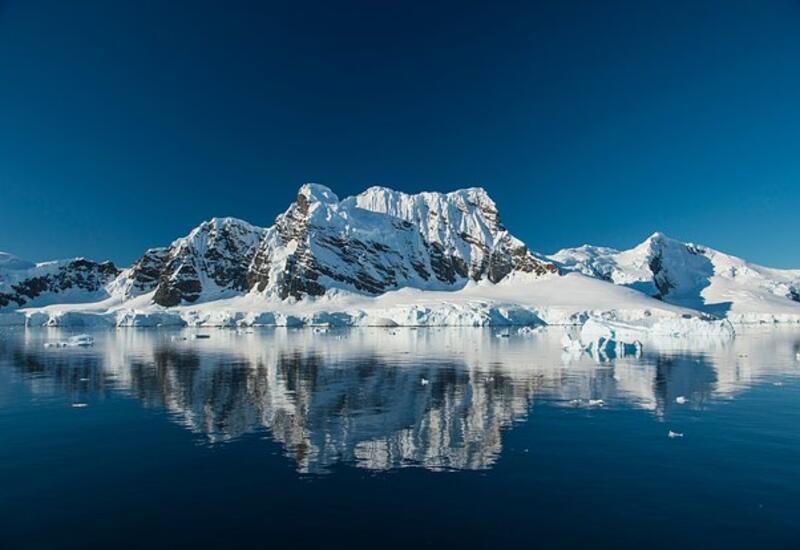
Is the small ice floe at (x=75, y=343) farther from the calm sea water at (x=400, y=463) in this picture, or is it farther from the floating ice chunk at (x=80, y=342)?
the calm sea water at (x=400, y=463)

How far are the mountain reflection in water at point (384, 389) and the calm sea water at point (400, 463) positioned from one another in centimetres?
22

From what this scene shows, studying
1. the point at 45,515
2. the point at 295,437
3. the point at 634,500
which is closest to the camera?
the point at 45,515

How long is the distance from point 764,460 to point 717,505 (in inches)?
224

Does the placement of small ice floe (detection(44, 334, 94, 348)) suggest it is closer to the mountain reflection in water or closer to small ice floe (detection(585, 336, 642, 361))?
the mountain reflection in water

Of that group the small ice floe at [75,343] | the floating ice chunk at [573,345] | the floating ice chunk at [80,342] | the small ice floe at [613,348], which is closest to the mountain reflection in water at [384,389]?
the small ice floe at [613,348]

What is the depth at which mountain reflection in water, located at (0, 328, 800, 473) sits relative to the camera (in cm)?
2117

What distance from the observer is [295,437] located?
21.9 m

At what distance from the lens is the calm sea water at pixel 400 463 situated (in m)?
13.2

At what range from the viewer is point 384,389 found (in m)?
34.1

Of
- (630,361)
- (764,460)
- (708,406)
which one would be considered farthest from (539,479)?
(630,361)

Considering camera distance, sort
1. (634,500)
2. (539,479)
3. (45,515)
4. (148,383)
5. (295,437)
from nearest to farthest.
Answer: (45,515), (634,500), (539,479), (295,437), (148,383)

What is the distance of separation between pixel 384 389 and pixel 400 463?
51.8ft

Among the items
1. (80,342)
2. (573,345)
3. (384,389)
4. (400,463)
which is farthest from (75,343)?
(400,463)

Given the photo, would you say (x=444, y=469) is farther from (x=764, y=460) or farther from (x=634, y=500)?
(x=764, y=460)
